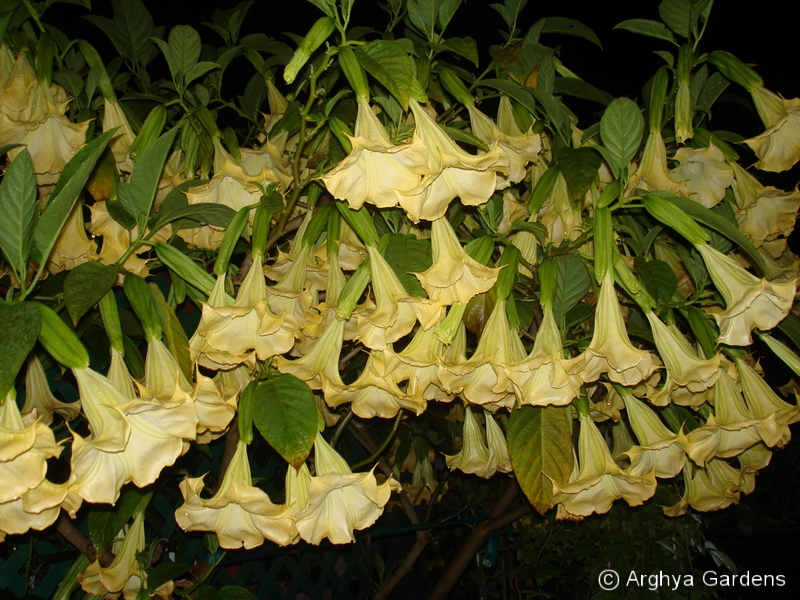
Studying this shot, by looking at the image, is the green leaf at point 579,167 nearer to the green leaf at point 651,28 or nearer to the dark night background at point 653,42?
the green leaf at point 651,28

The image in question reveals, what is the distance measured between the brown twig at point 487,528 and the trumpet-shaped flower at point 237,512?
660 mm

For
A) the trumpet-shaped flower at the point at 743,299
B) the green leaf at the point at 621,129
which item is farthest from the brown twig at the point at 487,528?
the green leaf at the point at 621,129

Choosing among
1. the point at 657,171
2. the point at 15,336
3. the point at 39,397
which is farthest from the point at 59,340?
the point at 657,171

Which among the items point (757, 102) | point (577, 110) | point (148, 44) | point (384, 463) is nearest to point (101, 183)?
point (148, 44)

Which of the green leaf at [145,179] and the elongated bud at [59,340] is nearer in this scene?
the elongated bud at [59,340]

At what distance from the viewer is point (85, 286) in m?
0.71

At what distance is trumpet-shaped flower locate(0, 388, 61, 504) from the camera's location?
0.55m

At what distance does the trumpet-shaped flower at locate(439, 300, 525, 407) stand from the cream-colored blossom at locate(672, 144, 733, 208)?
47cm

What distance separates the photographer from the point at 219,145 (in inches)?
41.7

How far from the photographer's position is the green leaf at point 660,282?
38.7 inches

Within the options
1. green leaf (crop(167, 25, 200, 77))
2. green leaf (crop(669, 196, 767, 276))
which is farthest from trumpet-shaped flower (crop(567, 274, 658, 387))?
green leaf (crop(167, 25, 200, 77))

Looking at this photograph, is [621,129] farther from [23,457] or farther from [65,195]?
[23,457]

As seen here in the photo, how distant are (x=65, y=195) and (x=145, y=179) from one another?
0.15 m

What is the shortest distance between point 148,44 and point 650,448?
1.23m
